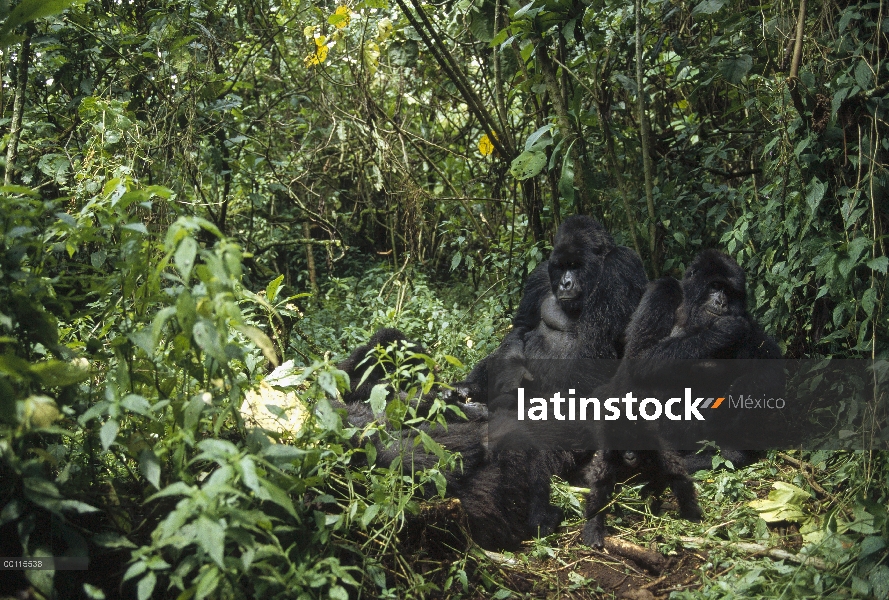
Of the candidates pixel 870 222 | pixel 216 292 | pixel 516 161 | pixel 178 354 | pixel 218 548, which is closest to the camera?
pixel 218 548

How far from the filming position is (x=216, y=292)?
219 centimetres

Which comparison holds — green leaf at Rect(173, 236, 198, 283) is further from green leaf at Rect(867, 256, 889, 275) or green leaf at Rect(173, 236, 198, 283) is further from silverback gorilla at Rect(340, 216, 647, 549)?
green leaf at Rect(867, 256, 889, 275)

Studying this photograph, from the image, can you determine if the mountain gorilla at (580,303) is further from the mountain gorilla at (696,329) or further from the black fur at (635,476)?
the black fur at (635,476)

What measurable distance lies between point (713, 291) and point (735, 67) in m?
1.59

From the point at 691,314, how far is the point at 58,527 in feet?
11.4

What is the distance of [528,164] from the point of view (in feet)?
16.5

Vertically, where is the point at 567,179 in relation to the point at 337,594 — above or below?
above

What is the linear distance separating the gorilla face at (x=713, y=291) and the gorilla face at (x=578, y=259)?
1.82ft

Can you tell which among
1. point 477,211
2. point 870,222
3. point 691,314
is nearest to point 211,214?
point 477,211

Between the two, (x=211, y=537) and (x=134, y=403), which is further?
(x=134, y=403)

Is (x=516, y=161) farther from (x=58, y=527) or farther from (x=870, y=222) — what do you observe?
(x=58, y=527)

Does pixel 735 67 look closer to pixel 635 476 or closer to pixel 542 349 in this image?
pixel 542 349

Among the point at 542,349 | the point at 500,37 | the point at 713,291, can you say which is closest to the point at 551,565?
the point at 542,349

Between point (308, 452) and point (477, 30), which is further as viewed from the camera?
point (477, 30)
